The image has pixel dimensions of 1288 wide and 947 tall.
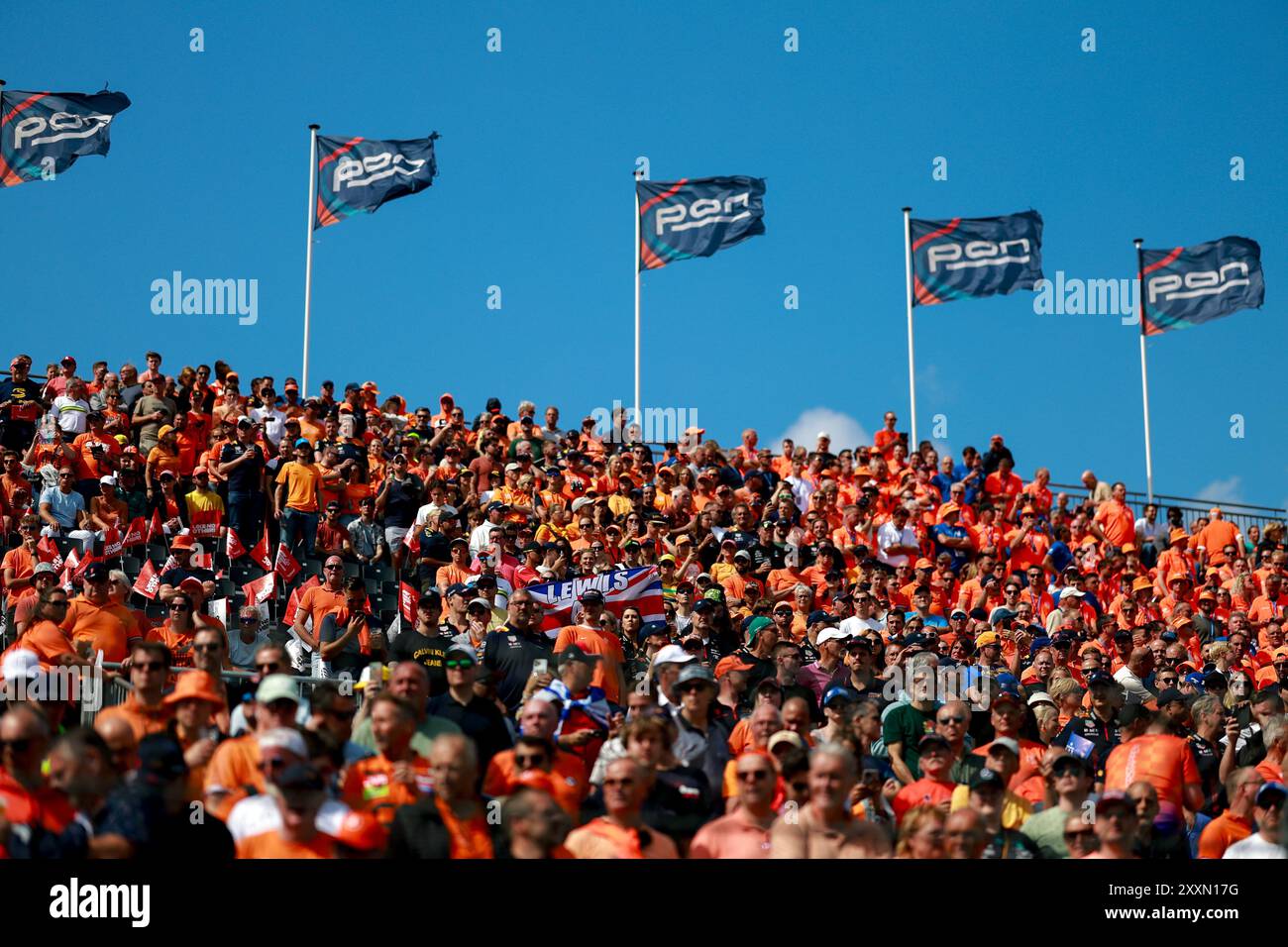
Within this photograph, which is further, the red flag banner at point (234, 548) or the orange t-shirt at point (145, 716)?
the red flag banner at point (234, 548)

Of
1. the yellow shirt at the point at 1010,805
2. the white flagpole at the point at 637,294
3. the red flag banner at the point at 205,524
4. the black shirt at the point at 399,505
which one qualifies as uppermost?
the white flagpole at the point at 637,294

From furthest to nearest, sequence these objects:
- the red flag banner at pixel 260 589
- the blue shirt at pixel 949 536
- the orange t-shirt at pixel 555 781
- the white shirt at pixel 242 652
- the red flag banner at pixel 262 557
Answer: the blue shirt at pixel 949 536, the red flag banner at pixel 262 557, the red flag banner at pixel 260 589, the white shirt at pixel 242 652, the orange t-shirt at pixel 555 781

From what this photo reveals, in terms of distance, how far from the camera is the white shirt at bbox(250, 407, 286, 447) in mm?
19047

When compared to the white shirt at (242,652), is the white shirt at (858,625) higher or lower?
higher

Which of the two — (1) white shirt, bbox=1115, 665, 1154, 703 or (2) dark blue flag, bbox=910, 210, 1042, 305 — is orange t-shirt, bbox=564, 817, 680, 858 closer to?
(1) white shirt, bbox=1115, 665, 1154, 703

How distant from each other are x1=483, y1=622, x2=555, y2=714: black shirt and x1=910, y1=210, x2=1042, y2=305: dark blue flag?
19.4 m

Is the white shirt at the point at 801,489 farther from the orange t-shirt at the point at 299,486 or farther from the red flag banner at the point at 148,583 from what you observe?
the red flag banner at the point at 148,583

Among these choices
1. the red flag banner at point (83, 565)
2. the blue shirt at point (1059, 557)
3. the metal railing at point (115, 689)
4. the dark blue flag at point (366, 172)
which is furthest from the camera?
the dark blue flag at point (366, 172)

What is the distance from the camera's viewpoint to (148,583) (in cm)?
1471

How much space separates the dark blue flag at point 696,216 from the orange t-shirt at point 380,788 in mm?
21718

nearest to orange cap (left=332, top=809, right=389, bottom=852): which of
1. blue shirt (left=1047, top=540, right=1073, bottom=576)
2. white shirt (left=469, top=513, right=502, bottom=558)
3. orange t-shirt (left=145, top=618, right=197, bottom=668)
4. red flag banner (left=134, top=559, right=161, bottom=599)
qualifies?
orange t-shirt (left=145, top=618, right=197, bottom=668)

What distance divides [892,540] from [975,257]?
10624 mm

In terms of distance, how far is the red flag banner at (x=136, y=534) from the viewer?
627 inches

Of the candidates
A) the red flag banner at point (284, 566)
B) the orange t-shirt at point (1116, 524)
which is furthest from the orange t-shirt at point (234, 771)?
Result: the orange t-shirt at point (1116, 524)
